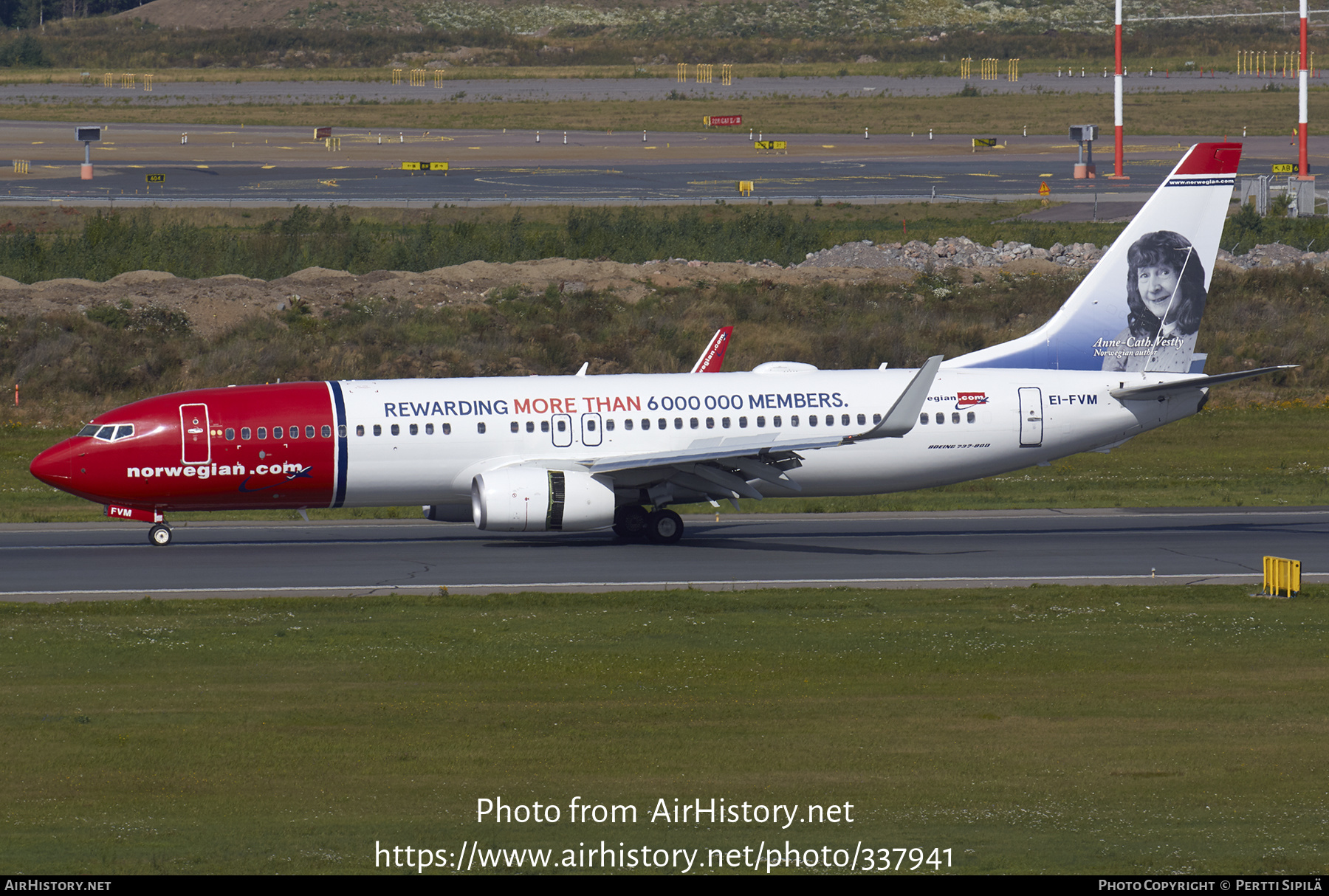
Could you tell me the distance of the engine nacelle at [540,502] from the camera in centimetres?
3472

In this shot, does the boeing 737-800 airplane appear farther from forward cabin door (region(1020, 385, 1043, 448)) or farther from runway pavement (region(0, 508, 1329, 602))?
runway pavement (region(0, 508, 1329, 602))

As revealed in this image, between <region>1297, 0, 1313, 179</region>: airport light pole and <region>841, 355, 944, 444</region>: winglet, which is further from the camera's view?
<region>1297, 0, 1313, 179</region>: airport light pole

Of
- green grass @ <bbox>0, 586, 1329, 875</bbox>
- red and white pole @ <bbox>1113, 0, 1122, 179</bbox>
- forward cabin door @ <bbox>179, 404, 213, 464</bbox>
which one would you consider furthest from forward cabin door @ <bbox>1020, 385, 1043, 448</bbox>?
red and white pole @ <bbox>1113, 0, 1122, 179</bbox>

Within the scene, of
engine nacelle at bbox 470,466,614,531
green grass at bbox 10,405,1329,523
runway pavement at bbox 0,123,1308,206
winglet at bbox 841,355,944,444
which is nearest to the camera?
winglet at bbox 841,355,944,444

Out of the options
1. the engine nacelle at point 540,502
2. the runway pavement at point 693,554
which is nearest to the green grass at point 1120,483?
the runway pavement at point 693,554

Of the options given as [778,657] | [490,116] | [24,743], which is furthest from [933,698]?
[490,116]

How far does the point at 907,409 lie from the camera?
114 ft

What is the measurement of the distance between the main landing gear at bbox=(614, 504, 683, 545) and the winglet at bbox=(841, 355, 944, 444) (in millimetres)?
5351

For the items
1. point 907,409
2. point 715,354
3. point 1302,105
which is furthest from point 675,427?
point 1302,105

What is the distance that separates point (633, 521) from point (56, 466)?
43.5 feet

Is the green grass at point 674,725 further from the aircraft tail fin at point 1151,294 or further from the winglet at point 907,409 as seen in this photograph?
the aircraft tail fin at point 1151,294

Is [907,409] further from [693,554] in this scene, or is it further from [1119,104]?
[1119,104]

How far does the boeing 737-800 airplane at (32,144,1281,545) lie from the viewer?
116 ft

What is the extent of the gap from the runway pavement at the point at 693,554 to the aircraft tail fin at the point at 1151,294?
4216 millimetres
